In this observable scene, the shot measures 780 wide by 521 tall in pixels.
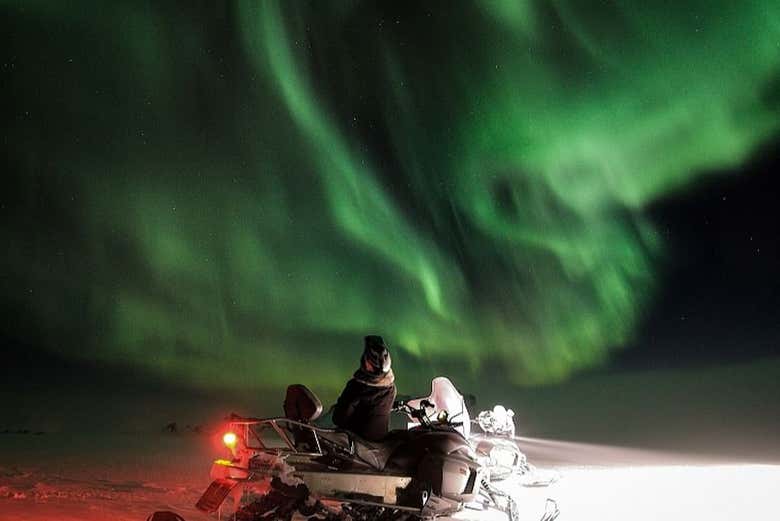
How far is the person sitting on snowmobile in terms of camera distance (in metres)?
7.20

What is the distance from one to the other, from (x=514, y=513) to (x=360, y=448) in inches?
110

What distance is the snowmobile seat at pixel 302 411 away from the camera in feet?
21.0

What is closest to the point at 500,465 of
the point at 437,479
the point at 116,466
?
the point at 437,479

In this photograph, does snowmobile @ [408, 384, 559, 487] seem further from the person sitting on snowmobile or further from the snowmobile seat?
the snowmobile seat

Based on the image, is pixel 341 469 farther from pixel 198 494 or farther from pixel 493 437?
pixel 198 494

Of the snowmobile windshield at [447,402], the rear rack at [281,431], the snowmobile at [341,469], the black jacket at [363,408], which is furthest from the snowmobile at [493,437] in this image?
the rear rack at [281,431]

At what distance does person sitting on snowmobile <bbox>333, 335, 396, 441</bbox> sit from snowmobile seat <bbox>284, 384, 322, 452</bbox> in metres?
0.77

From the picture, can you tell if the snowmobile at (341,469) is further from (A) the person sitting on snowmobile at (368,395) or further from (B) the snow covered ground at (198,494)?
(B) the snow covered ground at (198,494)

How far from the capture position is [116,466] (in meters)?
20.8

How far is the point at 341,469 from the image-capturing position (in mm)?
6461

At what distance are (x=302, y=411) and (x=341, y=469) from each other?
66cm

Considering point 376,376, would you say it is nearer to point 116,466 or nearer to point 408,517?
point 408,517

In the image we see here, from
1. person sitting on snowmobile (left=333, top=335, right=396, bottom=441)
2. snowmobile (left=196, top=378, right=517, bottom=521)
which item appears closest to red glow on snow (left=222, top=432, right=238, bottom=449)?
snowmobile (left=196, top=378, right=517, bottom=521)

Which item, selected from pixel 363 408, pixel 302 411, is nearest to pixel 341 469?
pixel 302 411
